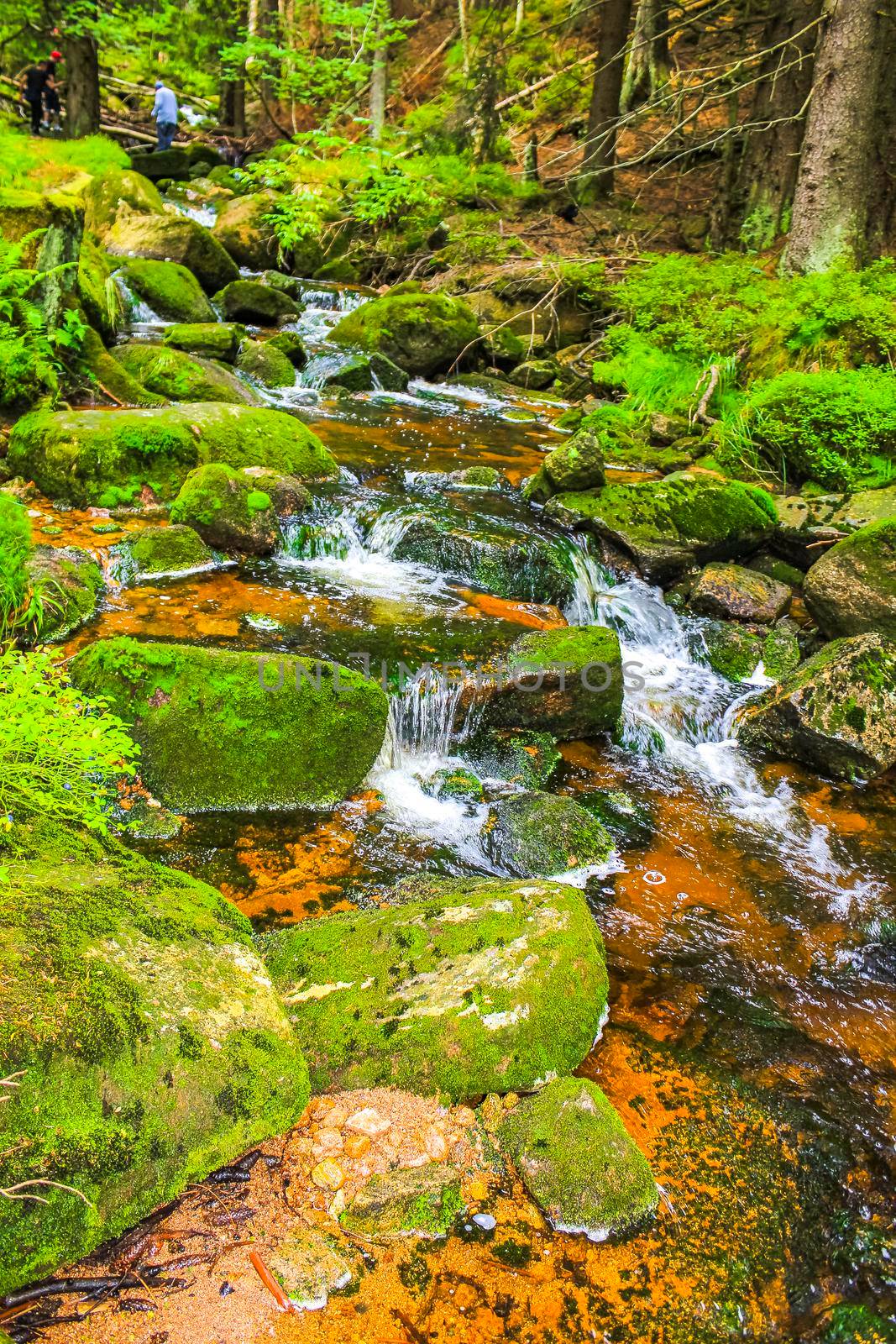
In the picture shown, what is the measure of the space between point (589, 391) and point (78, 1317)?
516 inches

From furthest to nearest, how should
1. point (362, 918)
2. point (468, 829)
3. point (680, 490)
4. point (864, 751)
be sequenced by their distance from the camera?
point (680, 490)
point (864, 751)
point (468, 829)
point (362, 918)

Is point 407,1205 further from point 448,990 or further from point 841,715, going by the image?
point 841,715

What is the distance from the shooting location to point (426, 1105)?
2594 mm

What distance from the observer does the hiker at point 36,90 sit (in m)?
17.3

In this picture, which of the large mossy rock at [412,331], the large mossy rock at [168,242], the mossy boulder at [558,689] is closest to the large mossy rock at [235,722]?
the mossy boulder at [558,689]

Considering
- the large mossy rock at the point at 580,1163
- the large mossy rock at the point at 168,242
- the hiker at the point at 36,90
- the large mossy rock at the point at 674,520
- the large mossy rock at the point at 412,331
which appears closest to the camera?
the large mossy rock at the point at 580,1163

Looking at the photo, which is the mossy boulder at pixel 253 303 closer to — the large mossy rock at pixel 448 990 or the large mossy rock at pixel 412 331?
the large mossy rock at pixel 412 331

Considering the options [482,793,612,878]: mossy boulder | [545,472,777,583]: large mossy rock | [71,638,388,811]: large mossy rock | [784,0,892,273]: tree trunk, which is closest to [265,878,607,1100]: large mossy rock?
[482,793,612,878]: mossy boulder

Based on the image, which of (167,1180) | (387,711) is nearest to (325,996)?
(167,1180)

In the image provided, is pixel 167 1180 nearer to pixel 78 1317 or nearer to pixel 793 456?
pixel 78 1317

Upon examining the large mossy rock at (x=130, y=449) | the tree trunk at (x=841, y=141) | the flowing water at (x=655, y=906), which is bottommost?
the flowing water at (x=655, y=906)

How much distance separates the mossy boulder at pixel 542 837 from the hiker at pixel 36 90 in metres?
20.3

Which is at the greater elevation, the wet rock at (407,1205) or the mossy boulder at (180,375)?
the mossy boulder at (180,375)

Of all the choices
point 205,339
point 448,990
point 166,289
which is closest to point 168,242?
point 166,289
